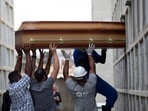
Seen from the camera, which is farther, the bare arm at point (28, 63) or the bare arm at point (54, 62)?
the bare arm at point (28, 63)

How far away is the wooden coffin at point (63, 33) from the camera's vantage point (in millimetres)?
6582

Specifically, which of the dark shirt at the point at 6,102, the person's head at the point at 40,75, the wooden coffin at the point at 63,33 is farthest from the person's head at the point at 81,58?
the dark shirt at the point at 6,102

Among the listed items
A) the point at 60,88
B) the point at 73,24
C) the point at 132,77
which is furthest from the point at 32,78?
the point at 60,88

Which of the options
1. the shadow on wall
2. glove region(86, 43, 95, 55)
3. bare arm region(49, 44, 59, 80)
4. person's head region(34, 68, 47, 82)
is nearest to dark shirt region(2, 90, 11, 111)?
person's head region(34, 68, 47, 82)

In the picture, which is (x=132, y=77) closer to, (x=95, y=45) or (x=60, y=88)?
(x=95, y=45)

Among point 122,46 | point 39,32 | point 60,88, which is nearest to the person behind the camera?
point 39,32

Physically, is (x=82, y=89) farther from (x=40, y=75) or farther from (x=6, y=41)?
(x=6, y=41)

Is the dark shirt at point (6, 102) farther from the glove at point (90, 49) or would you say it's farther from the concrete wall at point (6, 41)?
the concrete wall at point (6, 41)

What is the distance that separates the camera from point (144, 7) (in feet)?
17.9

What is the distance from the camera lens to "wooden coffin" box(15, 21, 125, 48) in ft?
21.6

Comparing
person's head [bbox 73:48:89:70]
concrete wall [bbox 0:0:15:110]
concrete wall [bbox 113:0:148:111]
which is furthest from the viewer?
concrete wall [bbox 0:0:15:110]

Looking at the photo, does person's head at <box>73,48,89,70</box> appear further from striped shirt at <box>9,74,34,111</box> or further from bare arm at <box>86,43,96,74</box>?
striped shirt at <box>9,74,34,111</box>

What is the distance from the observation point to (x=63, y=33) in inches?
260

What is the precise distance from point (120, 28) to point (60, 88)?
478cm
